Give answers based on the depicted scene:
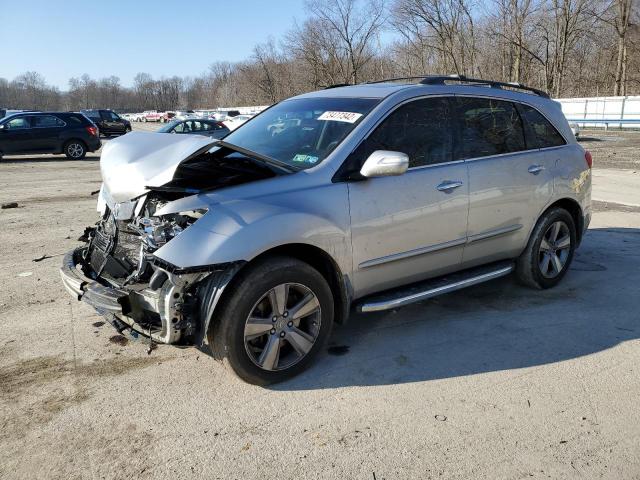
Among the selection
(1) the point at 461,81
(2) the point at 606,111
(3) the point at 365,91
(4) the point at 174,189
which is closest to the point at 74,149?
(3) the point at 365,91

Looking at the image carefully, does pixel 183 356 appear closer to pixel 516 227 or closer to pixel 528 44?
pixel 516 227

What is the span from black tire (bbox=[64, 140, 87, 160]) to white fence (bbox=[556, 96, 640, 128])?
94.4 feet

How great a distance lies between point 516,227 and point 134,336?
3.25 m

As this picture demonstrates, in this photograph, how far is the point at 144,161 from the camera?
3777mm

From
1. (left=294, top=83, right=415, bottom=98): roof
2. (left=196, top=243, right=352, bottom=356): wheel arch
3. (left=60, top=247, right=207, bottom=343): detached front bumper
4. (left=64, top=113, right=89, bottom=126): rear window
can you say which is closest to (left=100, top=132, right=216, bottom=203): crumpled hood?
(left=60, top=247, right=207, bottom=343): detached front bumper

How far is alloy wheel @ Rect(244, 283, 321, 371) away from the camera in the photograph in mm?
3377

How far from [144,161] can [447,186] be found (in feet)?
7.22

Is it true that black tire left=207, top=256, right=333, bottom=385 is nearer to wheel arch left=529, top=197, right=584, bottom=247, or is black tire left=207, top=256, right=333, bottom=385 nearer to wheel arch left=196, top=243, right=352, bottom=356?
wheel arch left=196, top=243, right=352, bottom=356

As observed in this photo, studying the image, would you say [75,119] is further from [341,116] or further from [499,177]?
[499,177]

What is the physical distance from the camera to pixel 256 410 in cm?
323

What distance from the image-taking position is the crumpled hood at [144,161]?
3.56 m

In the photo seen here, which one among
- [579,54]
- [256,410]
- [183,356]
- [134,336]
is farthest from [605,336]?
[579,54]

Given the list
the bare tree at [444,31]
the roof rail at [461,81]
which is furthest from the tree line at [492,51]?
the roof rail at [461,81]

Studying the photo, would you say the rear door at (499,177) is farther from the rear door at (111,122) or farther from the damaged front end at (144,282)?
the rear door at (111,122)
